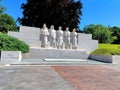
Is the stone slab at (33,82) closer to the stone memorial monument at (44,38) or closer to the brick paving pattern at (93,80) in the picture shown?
the brick paving pattern at (93,80)

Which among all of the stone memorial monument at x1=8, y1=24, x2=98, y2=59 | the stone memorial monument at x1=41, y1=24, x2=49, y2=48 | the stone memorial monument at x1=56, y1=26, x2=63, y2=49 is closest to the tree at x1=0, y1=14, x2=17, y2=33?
the stone memorial monument at x1=8, y1=24, x2=98, y2=59

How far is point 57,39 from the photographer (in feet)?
61.7

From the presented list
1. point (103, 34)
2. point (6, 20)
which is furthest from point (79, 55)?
point (103, 34)

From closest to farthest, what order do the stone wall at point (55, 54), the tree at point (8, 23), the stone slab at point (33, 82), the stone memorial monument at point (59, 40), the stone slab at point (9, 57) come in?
the stone slab at point (33, 82) → the stone slab at point (9, 57) → the stone wall at point (55, 54) → the stone memorial monument at point (59, 40) → the tree at point (8, 23)

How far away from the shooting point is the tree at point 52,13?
25.5m

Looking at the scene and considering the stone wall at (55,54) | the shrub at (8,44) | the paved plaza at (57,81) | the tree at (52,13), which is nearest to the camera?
the paved plaza at (57,81)

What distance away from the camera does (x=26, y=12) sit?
90.1 ft

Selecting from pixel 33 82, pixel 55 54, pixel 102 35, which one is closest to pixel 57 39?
pixel 55 54

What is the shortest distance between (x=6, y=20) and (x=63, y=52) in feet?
83.2

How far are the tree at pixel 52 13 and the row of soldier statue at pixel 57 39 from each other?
6554 millimetres

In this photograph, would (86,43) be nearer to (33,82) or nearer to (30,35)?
(30,35)

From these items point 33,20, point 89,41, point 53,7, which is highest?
point 53,7

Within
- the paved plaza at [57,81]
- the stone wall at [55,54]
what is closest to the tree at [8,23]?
the stone wall at [55,54]

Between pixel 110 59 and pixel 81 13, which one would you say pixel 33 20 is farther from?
pixel 110 59
